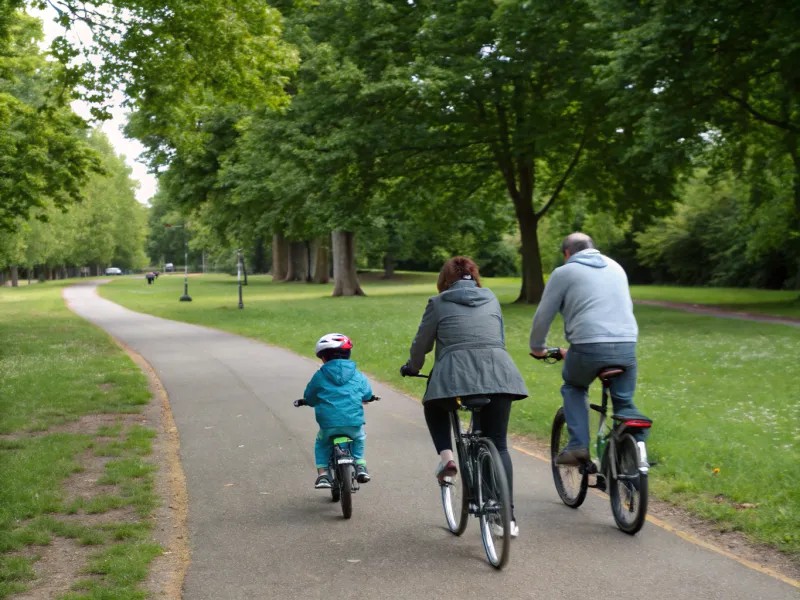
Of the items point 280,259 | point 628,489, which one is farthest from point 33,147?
point 280,259

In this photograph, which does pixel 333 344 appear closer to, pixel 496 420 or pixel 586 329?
pixel 496 420

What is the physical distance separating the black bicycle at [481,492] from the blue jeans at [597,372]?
0.79 meters

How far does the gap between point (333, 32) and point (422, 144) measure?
16.6 ft

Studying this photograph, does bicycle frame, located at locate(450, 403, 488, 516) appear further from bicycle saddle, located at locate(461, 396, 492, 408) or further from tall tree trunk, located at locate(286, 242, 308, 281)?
tall tree trunk, located at locate(286, 242, 308, 281)

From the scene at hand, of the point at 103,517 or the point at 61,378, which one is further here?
the point at 61,378

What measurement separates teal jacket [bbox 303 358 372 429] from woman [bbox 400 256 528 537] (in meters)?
0.84

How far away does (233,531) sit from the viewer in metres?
5.93

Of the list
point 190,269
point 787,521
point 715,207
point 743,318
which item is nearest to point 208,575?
point 787,521

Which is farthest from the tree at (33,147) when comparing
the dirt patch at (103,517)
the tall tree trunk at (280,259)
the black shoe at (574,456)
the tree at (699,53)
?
the tall tree trunk at (280,259)

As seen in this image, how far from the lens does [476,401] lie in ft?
17.2

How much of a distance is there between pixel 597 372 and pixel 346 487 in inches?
72.3

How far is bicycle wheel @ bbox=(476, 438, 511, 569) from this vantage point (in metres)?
4.94

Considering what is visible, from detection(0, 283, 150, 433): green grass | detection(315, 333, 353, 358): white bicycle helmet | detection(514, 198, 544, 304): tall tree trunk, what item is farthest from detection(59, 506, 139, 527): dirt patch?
detection(514, 198, 544, 304): tall tree trunk

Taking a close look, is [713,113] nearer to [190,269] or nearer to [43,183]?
[43,183]
